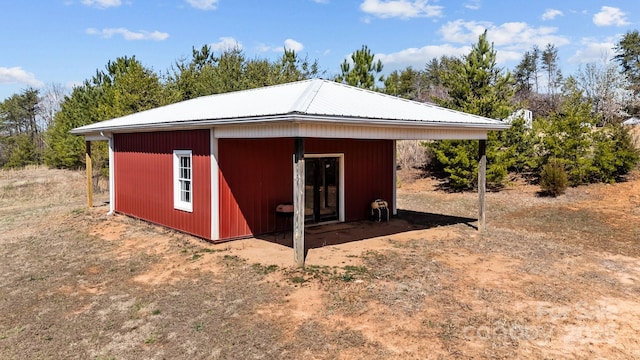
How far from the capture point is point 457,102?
17.5 meters

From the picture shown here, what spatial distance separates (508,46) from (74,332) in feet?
159

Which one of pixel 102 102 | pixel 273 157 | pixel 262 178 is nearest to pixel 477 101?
pixel 273 157

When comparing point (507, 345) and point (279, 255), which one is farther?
point (279, 255)

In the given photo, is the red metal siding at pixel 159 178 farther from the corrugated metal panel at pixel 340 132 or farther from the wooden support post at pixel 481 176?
the wooden support post at pixel 481 176

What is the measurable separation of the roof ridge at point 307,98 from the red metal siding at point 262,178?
4.57ft

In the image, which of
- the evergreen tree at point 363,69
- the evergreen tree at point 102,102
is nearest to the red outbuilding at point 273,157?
the evergreen tree at point 102,102

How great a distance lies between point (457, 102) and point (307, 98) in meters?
11.8

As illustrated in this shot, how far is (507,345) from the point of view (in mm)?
4035

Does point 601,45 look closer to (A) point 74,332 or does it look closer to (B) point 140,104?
(B) point 140,104

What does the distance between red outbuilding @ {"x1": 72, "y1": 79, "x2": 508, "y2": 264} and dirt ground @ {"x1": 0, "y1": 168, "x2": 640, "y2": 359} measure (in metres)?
0.65

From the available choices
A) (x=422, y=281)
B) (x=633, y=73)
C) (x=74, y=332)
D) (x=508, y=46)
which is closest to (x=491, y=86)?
(x=422, y=281)

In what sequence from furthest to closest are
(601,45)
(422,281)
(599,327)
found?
(601,45)
(422,281)
(599,327)

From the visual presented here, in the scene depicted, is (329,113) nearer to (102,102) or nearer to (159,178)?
(159,178)

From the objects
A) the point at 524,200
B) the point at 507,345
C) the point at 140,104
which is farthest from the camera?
the point at 140,104
